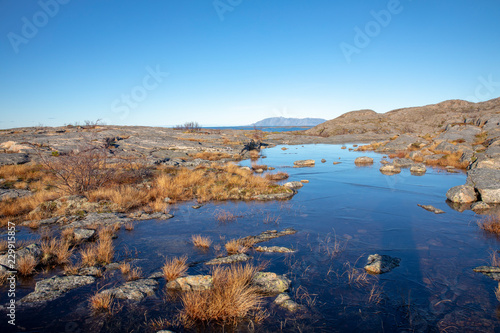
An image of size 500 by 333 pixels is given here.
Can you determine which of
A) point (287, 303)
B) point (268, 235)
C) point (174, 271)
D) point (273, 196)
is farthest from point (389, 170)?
point (174, 271)

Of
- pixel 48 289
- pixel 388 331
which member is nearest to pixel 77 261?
pixel 48 289

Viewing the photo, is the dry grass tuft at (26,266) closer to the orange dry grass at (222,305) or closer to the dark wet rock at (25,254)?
the dark wet rock at (25,254)

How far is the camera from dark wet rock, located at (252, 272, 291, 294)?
19.9 ft

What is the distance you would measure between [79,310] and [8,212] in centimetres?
899

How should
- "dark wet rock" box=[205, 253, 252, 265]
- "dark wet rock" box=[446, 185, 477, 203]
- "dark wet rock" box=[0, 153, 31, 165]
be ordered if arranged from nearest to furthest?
"dark wet rock" box=[205, 253, 252, 265], "dark wet rock" box=[446, 185, 477, 203], "dark wet rock" box=[0, 153, 31, 165]

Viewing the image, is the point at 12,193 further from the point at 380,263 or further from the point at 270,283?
the point at 380,263

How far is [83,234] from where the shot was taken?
30.0 feet

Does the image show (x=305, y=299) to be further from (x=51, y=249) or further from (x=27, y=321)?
(x=51, y=249)

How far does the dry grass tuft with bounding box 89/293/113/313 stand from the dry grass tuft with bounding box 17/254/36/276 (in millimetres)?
2544

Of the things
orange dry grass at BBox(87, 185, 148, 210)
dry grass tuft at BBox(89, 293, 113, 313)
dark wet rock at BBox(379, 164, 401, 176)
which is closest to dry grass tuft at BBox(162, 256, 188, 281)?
dry grass tuft at BBox(89, 293, 113, 313)

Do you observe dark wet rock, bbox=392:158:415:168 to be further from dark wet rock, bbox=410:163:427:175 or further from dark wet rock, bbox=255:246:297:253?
dark wet rock, bbox=255:246:297:253

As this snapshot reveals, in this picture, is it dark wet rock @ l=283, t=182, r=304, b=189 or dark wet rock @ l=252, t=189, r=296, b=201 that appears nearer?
dark wet rock @ l=252, t=189, r=296, b=201

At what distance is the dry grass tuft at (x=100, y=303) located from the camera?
17.6ft

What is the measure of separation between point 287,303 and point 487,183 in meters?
14.3
